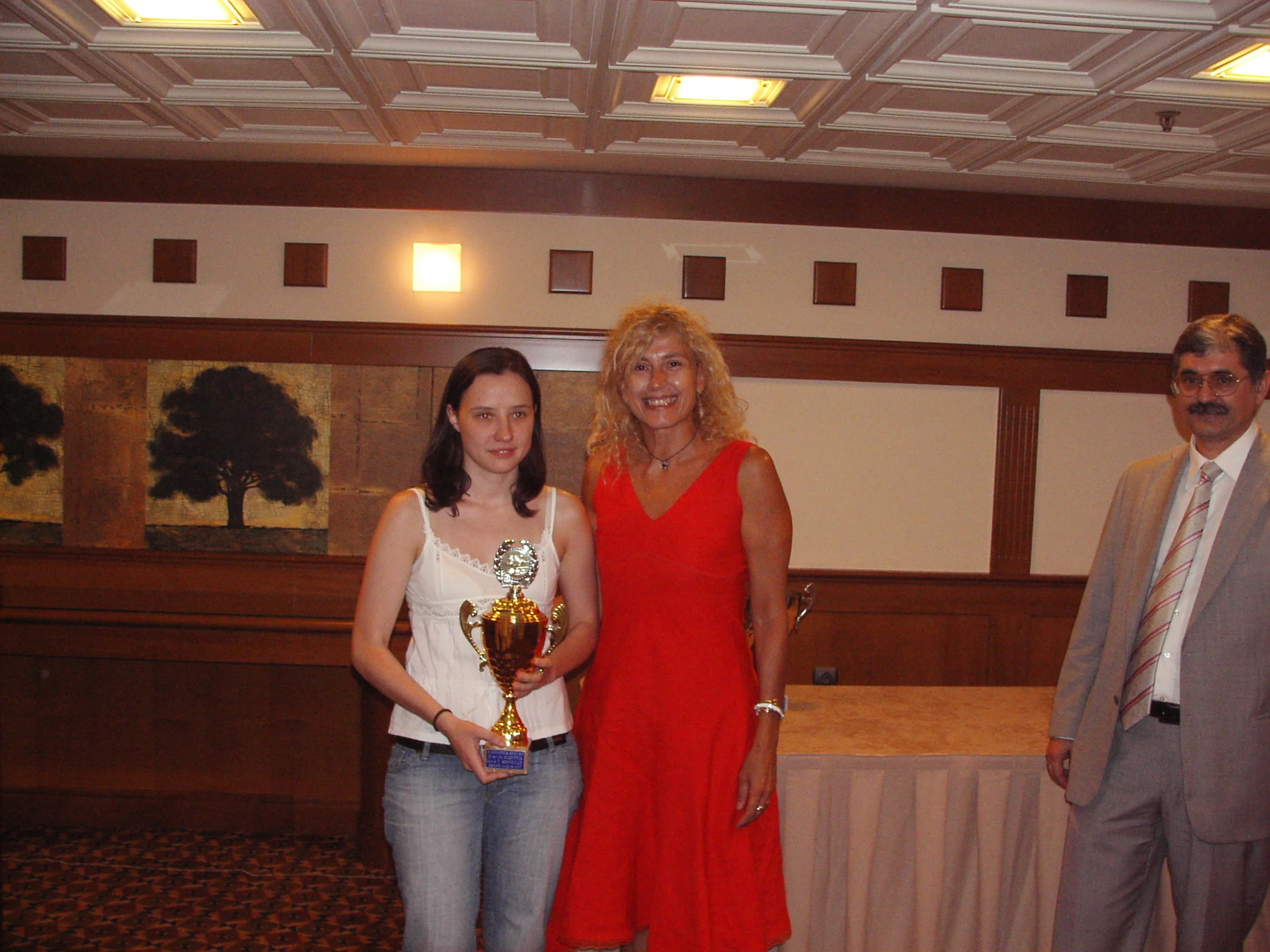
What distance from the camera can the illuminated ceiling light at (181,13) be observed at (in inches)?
A: 118

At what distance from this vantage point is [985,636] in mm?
5129

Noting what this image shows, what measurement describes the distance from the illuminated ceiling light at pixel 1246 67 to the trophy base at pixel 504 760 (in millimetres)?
3147

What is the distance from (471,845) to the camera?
70.1 inches

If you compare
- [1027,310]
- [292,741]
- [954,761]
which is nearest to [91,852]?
[292,741]

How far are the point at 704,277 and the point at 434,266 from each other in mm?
1368

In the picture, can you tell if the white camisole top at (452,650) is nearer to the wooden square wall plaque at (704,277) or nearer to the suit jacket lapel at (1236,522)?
the suit jacket lapel at (1236,522)

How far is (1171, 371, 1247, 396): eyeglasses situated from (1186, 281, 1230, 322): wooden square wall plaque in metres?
3.47

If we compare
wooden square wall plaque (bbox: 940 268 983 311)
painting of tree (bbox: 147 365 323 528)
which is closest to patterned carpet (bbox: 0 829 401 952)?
painting of tree (bbox: 147 365 323 528)

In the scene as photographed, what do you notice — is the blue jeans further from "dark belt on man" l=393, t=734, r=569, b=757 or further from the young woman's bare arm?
the young woman's bare arm

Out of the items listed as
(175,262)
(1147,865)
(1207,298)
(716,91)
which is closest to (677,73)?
(716,91)

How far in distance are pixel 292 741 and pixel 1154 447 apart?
4.78 meters

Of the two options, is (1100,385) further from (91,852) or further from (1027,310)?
(91,852)

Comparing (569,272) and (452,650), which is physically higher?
(569,272)

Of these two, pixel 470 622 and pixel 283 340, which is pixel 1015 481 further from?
pixel 470 622
